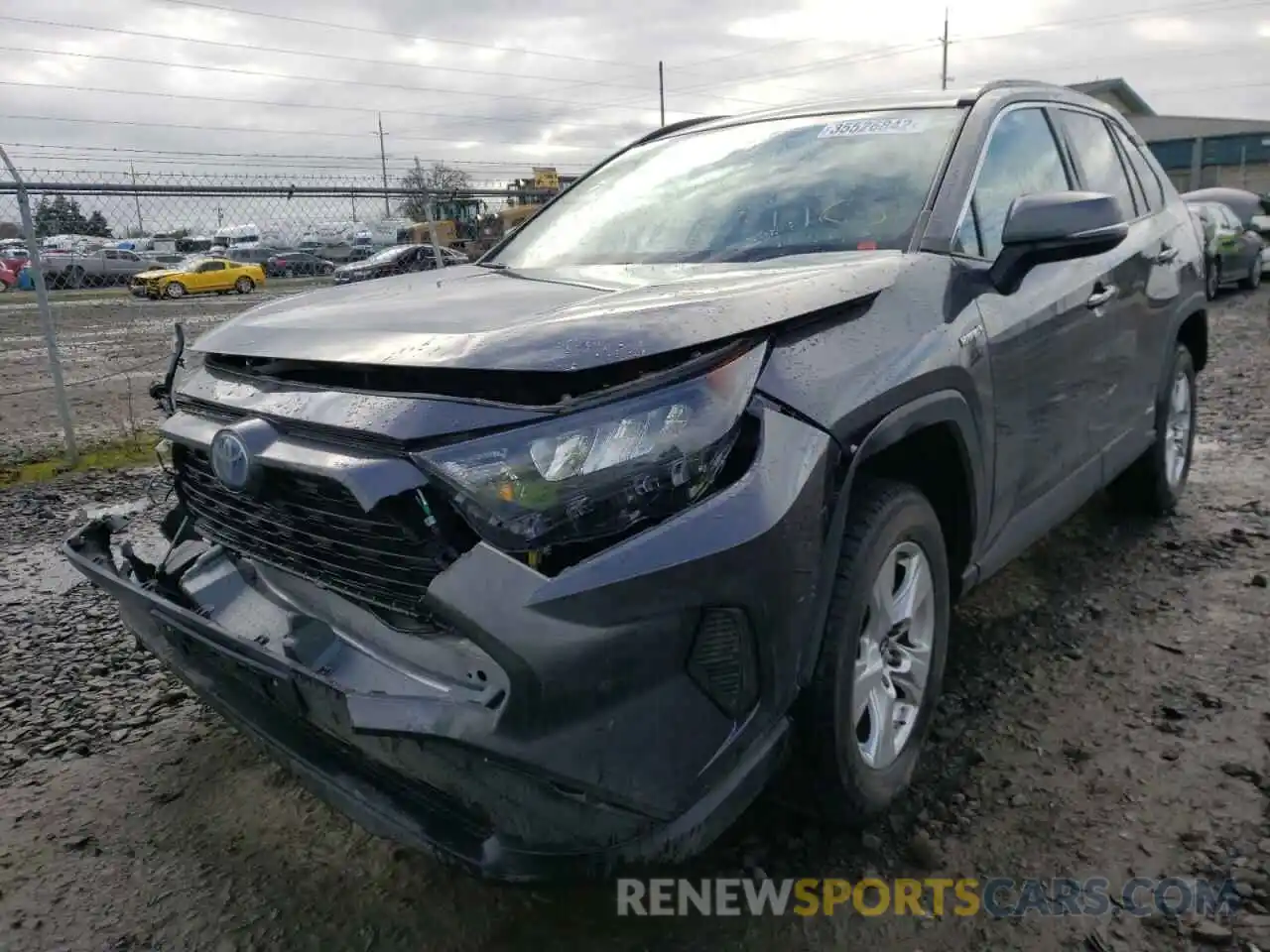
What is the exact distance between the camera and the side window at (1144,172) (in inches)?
167

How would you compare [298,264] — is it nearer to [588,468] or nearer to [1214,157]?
[588,468]

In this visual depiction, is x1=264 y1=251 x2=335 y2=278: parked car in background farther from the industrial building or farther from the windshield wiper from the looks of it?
the industrial building

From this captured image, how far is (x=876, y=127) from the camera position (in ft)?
10.2

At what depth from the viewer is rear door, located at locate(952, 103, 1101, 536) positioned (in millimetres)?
2736

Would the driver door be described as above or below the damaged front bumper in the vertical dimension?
above

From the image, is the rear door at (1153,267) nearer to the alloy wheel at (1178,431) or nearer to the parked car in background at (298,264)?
the alloy wheel at (1178,431)

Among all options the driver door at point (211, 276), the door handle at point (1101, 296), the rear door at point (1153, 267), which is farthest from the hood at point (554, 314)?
the driver door at point (211, 276)

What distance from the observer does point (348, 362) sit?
6.47 feet

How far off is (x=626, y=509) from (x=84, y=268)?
11364 millimetres

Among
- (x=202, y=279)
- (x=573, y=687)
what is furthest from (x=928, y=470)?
(x=202, y=279)

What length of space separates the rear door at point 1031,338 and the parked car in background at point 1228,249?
13.6 m

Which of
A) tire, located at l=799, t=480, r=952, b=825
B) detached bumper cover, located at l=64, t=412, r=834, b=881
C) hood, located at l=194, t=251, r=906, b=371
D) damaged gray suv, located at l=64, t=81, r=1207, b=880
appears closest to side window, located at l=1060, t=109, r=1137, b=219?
damaged gray suv, located at l=64, t=81, r=1207, b=880

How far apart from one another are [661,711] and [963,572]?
1368 mm

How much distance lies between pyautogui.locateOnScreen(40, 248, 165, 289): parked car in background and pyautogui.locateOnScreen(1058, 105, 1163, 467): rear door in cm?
760
